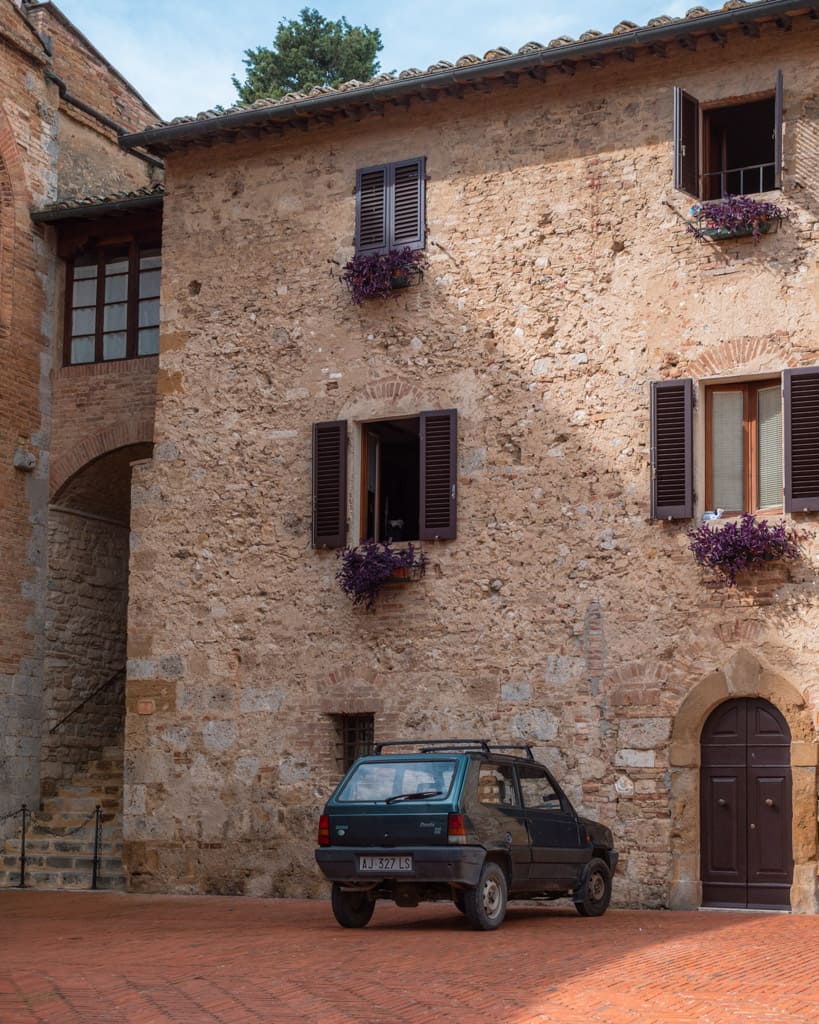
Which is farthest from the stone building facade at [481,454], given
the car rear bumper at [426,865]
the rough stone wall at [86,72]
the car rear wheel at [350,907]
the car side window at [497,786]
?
the car rear bumper at [426,865]

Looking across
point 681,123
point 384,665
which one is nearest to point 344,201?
point 681,123

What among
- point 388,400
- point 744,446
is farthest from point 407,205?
point 744,446

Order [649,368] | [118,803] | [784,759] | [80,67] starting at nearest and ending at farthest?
1. [784,759]
2. [649,368]
3. [118,803]
4. [80,67]

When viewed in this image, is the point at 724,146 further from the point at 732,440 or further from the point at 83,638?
the point at 83,638

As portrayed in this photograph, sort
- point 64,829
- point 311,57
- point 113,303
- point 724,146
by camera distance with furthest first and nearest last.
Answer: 1. point 311,57
2. point 113,303
3. point 64,829
4. point 724,146

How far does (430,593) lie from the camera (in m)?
15.8

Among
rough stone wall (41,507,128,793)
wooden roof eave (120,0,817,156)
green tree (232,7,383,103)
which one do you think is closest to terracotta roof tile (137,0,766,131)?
wooden roof eave (120,0,817,156)

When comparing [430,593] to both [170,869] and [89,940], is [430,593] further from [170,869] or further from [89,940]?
[89,940]

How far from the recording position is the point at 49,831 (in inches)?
722

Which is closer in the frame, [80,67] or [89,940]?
[89,940]

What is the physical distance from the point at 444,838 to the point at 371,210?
25.4 ft

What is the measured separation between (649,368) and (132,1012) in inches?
351

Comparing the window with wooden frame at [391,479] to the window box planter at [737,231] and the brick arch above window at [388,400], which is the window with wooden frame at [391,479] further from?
the window box planter at [737,231]

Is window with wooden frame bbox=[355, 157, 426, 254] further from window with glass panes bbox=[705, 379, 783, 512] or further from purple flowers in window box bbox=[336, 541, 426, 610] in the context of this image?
window with glass panes bbox=[705, 379, 783, 512]
